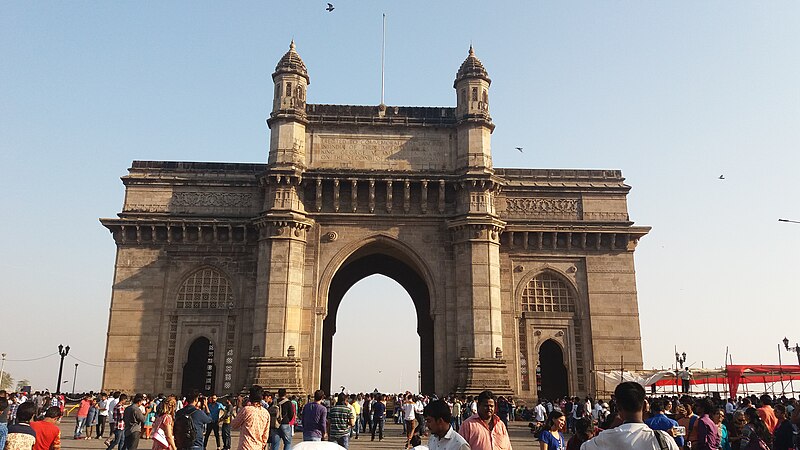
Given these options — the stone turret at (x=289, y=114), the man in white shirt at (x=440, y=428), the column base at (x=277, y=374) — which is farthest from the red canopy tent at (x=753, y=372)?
the man in white shirt at (x=440, y=428)

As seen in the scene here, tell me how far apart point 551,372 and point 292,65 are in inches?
800

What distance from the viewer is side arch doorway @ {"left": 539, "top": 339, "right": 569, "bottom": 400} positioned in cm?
3322

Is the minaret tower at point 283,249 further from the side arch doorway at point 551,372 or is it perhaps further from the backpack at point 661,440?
the backpack at point 661,440

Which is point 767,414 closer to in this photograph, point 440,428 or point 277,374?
point 440,428

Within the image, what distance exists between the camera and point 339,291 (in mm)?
38250

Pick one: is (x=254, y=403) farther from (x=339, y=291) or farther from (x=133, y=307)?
(x=339, y=291)

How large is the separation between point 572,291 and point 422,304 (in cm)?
924

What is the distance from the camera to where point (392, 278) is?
3869 cm

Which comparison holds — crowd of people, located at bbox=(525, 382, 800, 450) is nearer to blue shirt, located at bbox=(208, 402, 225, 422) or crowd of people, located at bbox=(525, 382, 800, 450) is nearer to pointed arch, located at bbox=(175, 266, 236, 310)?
blue shirt, located at bbox=(208, 402, 225, 422)

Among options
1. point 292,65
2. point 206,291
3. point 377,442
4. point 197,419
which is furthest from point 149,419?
point 292,65

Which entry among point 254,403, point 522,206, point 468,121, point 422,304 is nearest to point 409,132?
point 468,121

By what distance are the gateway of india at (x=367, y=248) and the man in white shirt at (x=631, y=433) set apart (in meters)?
23.9

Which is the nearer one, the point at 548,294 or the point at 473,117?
the point at 473,117

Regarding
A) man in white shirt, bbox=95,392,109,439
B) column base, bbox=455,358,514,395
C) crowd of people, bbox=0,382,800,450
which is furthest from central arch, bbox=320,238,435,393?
crowd of people, bbox=0,382,800,450
